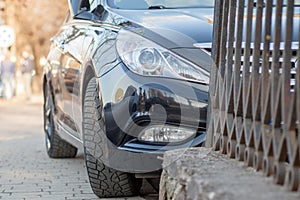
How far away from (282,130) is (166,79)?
5.18 ft

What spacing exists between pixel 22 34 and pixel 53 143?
3469 centimetres

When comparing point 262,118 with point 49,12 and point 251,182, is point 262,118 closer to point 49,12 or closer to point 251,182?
point 251,182

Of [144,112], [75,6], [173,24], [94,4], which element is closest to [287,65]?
[144,112]

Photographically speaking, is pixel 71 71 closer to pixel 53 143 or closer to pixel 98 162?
pixel 98 162

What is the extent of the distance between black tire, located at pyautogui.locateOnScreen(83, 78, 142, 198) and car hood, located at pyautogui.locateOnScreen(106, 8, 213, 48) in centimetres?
55

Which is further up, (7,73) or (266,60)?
(266,60)

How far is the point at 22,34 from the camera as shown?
134 ft

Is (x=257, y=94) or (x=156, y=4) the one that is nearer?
(x=257, y=94)

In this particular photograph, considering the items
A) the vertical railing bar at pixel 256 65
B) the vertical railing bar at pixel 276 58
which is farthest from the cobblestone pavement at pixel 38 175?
the vertical railing bar at pixel 276 58

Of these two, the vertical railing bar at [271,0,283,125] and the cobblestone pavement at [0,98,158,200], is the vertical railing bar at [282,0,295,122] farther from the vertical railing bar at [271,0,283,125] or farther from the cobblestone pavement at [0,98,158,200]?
the cobblestone pavement at [0,98,158,200]

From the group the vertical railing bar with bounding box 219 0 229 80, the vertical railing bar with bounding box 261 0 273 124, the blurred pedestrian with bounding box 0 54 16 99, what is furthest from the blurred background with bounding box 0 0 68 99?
the vertical railing bar with bounding box 261 0 273 124

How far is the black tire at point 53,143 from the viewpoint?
7.05m

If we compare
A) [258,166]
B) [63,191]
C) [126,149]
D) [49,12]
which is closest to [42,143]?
[63,191]

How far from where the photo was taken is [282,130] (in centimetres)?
256
